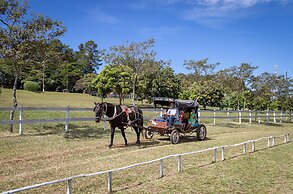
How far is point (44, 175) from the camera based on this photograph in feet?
25.9

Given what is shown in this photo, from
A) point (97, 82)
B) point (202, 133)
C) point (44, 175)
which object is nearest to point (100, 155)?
point (44, 175)

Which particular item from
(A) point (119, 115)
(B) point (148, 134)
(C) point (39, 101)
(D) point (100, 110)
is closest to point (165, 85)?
(C) point (39, 101)

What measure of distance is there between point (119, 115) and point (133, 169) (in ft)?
13.4

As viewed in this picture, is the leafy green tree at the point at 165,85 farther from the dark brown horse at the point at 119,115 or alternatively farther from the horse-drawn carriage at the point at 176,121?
the dark brown horse at the point at 119,115

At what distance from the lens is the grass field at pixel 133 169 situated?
737 centimetres

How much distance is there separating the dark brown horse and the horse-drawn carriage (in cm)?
102

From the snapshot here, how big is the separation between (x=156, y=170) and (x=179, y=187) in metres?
1.68

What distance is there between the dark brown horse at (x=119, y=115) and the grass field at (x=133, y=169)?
3.12ft

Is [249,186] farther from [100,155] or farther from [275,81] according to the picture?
[275,81]

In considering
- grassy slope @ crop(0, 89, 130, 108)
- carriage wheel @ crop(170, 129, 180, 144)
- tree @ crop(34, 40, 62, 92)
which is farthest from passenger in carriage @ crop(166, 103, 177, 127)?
grassy slope @ crop(0, 89, 130, 108)

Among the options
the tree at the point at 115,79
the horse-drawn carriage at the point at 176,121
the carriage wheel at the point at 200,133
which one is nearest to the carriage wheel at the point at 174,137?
the horse-drawn carriage at the point at 176,121

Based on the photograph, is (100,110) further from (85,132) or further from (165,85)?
(165,85)

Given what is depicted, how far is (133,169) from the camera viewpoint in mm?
8883

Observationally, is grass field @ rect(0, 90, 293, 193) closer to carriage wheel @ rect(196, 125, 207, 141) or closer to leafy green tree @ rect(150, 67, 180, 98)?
carriage wheel @ rect(196, 125, 207, 141)
